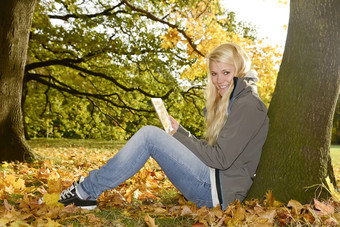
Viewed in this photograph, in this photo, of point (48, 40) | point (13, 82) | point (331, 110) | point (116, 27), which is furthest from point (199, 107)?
point (331, 110)

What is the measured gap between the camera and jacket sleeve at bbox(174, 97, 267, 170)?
8.52 feet

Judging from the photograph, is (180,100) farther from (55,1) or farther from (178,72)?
(55,1)

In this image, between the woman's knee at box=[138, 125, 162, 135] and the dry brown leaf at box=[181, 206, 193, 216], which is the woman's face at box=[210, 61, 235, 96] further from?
the dry brown leaf at box=[181, 206, 193, 216]

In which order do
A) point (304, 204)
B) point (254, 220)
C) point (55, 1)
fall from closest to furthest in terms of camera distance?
point (254, 220) < point (304, 204) < point (55, 1)

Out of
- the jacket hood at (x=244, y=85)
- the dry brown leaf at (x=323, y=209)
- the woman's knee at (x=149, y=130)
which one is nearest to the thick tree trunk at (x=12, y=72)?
the woman's knee at (x=149, y=130)

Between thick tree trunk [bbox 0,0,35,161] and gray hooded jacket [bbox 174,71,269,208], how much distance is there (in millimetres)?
4634

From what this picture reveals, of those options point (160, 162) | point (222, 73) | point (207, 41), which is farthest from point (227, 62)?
point (207, 41)

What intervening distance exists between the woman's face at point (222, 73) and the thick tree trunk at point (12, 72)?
473 centimetres

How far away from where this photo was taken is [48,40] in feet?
43.7

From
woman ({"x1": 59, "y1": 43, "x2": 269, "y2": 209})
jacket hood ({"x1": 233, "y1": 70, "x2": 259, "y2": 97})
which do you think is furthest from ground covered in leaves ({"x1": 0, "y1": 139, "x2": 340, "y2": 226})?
jacket hood ({"x1": 233, "y1": 70, "x2": 259, "y2": 97})

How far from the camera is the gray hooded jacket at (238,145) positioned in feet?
8.55

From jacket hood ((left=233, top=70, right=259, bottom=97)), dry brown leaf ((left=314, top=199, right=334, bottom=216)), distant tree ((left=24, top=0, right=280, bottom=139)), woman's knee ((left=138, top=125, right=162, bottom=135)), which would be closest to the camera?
dry brown leaf ((left=314, top=199, right=334, bottom=216))

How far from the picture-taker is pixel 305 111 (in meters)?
2.91

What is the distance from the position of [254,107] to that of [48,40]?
12.4 meters
